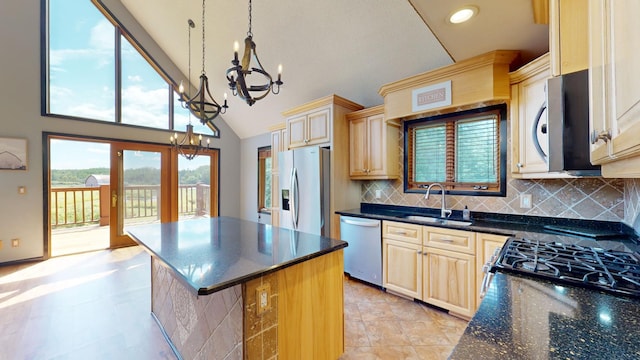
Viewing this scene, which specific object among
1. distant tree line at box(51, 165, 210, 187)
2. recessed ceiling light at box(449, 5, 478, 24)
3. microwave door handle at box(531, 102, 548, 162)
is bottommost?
distant tree line at box(51, 165, 210, 187)

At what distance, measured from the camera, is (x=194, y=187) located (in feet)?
18.5

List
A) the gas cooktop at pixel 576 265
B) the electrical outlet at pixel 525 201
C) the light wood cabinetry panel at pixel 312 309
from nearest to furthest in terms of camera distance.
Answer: the gas cooktop at pixel 576 265, the light wood cabinetry panel at pixel 312 309, the electrical outlet at pixel 525 201

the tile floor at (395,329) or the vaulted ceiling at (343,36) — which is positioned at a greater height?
the vaulted ceiling at (343,36)

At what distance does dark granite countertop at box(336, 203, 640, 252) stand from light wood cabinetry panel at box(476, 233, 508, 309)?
47 millimetres

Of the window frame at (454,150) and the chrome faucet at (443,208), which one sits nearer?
the window frame at (454,150)

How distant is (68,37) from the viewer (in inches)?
165

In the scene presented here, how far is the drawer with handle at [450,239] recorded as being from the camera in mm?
2176

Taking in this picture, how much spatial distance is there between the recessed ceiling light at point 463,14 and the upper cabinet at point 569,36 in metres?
0.37

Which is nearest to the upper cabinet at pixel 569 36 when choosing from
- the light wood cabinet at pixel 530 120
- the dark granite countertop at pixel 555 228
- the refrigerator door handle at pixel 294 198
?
the light wood cabinet at pixel 530 120

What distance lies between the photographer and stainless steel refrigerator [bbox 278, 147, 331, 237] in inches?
123

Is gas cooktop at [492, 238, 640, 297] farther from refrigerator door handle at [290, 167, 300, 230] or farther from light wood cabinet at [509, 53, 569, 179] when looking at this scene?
refrigerator door handle at [290, 167, 300, 230]

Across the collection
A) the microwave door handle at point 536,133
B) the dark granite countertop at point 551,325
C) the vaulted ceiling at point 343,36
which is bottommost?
the dark granite countertop at point 551,325

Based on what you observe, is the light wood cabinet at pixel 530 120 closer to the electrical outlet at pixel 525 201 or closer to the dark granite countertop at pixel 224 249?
the electrical outlet at pixel 525 201

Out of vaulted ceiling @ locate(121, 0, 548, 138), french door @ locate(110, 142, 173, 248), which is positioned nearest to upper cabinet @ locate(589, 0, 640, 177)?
vaulted ceiling @ locate(121, 0, 548, 138)
